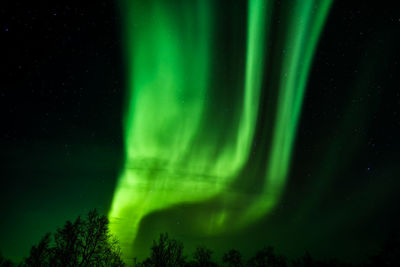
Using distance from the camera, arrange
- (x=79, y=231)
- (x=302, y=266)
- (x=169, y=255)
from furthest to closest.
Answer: (x=169, y=255), (x=302, y=266), (x=79, y=231)

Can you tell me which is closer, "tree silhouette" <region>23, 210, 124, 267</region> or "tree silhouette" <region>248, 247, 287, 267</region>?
"tree silhouette" <region>23, 210, 124, 267</region>

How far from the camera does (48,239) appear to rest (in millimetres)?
24594

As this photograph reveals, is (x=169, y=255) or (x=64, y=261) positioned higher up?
(x=169, y=255)

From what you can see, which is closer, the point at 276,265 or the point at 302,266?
the point at 302,266

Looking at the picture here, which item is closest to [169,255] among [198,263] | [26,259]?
[198,263]

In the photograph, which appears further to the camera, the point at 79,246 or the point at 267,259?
the point at 267,259

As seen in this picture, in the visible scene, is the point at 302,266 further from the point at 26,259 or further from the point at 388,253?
the point at 26,259

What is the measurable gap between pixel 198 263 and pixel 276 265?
10201 millimetres

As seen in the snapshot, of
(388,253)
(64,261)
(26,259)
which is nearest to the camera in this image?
(388,253)

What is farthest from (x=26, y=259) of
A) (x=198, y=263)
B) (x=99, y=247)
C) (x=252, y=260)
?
(x=252, y=260)

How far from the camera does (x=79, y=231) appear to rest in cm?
2156

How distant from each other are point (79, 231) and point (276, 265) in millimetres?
25641

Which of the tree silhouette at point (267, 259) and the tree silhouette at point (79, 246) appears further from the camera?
the tree silhouette at point (267, 259)

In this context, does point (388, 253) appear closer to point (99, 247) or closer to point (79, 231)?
point (99, 247)
